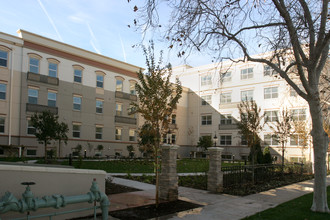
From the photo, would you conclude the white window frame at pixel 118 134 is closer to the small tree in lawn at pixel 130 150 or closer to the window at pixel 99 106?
the small tree in lawn at pixel 130 150

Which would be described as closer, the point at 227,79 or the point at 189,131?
the point at 227,79

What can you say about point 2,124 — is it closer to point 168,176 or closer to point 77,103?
point 77,103

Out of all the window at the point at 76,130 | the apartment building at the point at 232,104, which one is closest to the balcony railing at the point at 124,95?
the window at the point at 76,130

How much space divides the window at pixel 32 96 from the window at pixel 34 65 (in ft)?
6.71

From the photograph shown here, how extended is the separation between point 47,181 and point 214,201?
5.82 meters

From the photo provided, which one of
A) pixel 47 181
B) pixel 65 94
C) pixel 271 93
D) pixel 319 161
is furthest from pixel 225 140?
pixel 47 181

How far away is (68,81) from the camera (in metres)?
33.1

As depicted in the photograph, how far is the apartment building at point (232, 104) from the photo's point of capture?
38.8m

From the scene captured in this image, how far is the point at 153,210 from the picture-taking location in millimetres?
8344

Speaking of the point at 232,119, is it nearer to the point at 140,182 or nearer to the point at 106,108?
the point at 106,108

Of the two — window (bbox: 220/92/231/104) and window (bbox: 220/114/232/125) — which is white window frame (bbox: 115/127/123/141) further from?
window (bbox: 220/92/231/104)

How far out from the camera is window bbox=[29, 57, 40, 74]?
29875 millimetres

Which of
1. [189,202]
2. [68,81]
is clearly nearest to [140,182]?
[189,202]

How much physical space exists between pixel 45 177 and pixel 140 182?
775 centimetres
